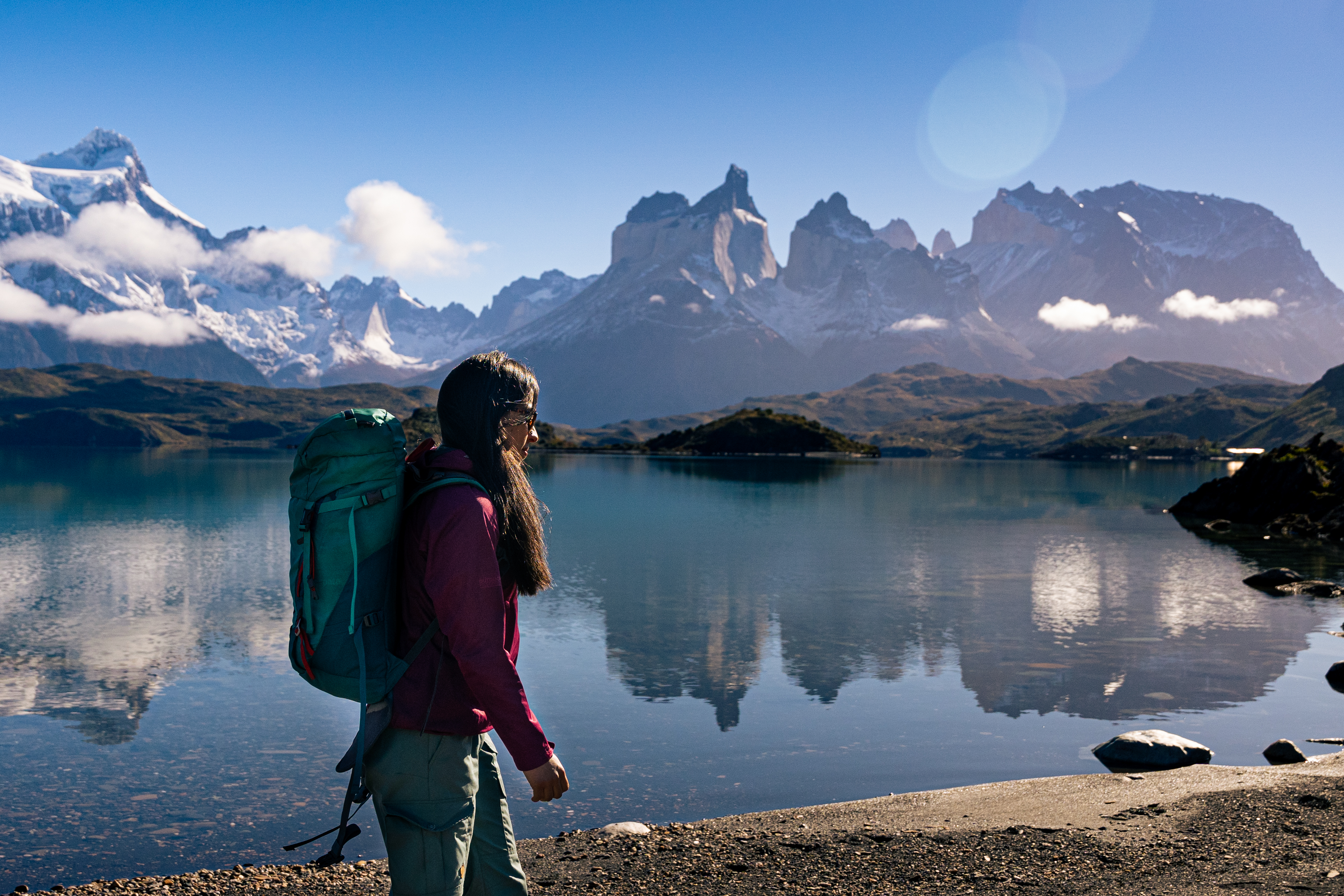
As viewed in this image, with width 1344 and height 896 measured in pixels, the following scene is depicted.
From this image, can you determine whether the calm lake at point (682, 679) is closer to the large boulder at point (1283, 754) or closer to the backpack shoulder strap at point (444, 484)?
the large boulder at point (1283, 754)

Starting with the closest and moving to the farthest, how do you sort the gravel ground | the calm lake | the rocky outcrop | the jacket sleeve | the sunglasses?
the jacket sleeve → the sunglasses → the gravel ground → the calm lake → the rocky outcrop

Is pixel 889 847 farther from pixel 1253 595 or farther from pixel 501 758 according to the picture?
pixel 1253 595

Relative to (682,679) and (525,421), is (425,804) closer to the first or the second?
(525,421)

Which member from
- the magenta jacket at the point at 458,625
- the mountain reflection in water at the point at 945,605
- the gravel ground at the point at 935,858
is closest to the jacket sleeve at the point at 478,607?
the magenta jacket at the point at 458,625

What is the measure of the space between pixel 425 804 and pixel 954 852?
28.3ft

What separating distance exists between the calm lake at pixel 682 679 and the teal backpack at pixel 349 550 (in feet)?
29.9

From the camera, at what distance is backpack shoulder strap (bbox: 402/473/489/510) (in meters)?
5.41

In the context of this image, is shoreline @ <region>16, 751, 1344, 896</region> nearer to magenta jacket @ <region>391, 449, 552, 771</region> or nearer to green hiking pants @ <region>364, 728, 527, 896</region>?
green hiking pants @ <region>364, 728, 527, 896</region>

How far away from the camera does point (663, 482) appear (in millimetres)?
133500

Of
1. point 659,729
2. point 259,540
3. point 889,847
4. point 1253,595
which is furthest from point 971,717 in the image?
point 259,540

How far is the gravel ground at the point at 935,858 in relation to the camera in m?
10.5

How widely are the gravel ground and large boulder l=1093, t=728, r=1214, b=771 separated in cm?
344

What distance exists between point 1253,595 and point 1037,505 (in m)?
64.2

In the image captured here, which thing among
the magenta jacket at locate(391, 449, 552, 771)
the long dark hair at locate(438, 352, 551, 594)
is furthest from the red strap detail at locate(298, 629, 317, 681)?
the long dark hair at locate(438, 352, 551, 594)
